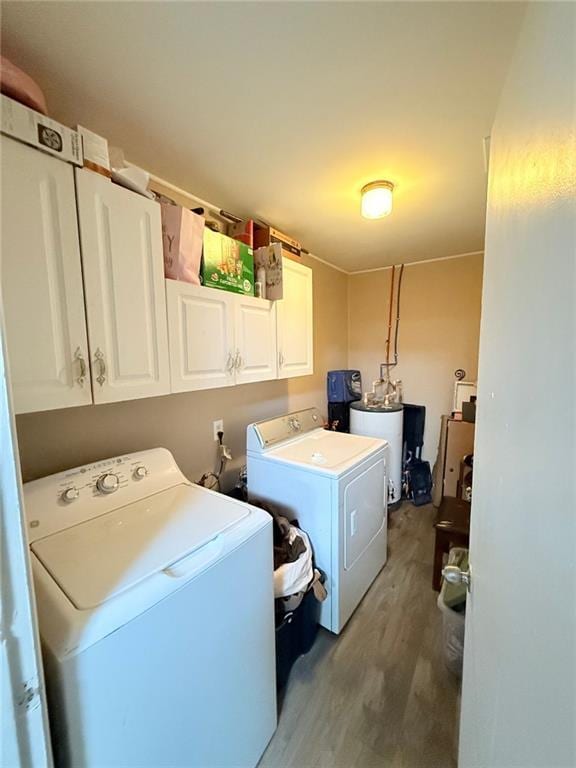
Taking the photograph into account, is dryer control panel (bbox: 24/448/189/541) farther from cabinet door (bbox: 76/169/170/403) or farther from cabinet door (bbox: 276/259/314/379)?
cabinet door (bbox: 276/259/314/379)

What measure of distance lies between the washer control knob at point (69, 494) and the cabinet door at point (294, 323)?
121cm

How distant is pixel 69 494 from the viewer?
1.12 meters

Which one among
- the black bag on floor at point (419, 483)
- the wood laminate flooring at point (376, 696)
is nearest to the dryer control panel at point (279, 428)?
the wood laminate flooring at point (376, 696)

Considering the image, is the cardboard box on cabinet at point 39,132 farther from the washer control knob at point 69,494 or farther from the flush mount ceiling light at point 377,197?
the flush mount ceiling light at point 377,197

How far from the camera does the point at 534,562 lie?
1.34 ft

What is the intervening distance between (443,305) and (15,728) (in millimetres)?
3458

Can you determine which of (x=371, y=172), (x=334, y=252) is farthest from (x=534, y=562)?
(x=334, y=252)

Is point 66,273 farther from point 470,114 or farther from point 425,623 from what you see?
point 425,623

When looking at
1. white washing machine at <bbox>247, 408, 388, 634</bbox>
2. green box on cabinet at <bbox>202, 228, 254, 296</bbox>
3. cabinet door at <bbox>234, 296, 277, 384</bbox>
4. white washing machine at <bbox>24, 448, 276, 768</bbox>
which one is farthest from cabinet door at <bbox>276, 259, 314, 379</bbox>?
white washing machine at <bbox>24, 448, 276, 768</bbox>

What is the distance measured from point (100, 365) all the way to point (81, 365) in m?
0.06

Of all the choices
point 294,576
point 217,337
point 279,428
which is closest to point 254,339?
point 217,337

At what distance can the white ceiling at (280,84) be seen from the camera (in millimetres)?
813

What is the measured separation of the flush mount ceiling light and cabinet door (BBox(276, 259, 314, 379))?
0.56 m

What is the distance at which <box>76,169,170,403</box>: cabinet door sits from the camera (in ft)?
3.36
